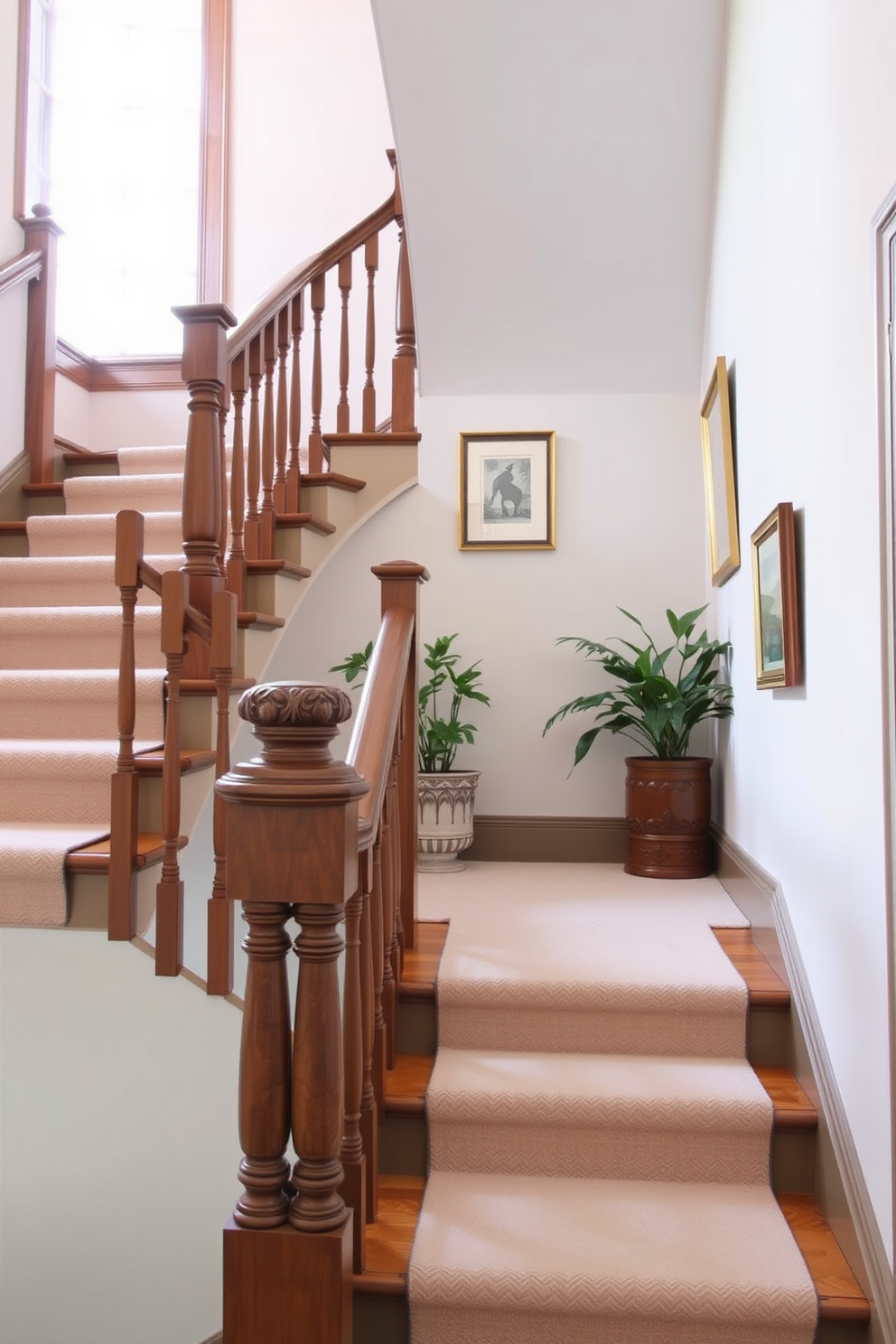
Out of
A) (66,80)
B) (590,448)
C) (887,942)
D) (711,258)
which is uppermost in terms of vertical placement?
(66,80)

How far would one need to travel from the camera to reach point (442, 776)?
13.4 ft

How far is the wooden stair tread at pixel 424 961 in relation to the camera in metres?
2.59

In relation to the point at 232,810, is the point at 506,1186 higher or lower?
lower

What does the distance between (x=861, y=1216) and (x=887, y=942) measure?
0.54 m

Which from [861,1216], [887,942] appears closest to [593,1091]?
[861,1216]

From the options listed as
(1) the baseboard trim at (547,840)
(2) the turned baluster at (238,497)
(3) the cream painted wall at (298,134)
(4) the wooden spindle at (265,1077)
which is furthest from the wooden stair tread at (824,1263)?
(3) the cream painted wall at (298,134)

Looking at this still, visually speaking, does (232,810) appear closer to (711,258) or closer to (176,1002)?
(176,1002)

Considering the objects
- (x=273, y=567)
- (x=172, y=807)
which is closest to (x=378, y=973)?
(x=172, y=807)

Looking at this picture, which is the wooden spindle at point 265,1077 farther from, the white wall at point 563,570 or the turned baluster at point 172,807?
the white wall at point 563,570

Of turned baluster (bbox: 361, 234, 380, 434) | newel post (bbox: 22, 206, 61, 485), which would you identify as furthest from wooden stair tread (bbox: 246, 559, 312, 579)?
newel post (bbox: 22, 206, 61, 485)

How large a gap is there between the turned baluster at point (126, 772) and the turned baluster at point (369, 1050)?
804mm

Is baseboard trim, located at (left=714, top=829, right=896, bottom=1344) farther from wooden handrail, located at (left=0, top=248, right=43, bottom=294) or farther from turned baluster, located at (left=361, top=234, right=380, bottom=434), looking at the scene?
wooden handrail, located at (left=0, top=248, right=43, bottom=294)

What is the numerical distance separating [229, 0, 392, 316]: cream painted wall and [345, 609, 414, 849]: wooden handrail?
161 inches

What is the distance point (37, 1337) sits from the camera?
4.03 m
